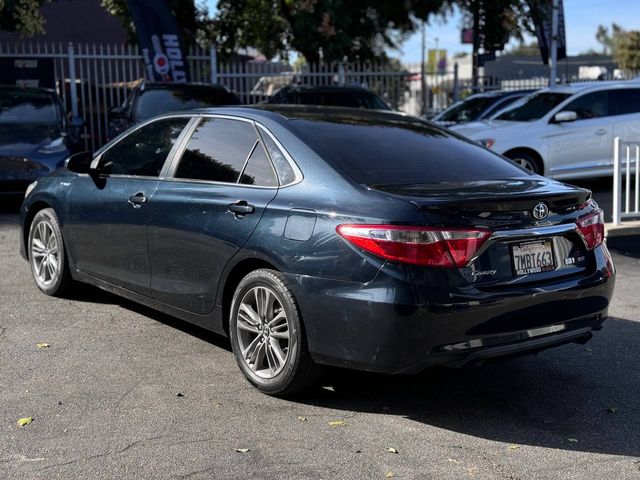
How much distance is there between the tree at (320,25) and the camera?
1838cm

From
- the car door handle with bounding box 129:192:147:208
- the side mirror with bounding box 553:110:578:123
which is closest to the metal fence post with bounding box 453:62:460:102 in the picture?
the side mirror with bounding box 553:110:578:123

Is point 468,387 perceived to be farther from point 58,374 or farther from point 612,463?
point 58,374

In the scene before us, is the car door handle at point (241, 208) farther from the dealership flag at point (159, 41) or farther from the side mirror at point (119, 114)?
the dealership flag at point (159, 41)

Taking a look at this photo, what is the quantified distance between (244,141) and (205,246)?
677 millimetres

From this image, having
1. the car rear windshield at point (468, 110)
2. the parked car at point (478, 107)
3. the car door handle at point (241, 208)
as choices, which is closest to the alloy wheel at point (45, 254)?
the car door handle at point (241, 208)

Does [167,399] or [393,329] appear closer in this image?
[393,329]

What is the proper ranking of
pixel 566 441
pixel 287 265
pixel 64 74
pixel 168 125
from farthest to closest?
pixel 64 74
pixel 168 125
pixel 287 265
pixel 566 441

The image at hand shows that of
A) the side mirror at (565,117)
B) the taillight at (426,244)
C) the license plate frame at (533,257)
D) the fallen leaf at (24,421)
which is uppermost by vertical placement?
the side mirror at (565,117)

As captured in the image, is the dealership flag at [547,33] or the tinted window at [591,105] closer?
the tinted window at [591,105]

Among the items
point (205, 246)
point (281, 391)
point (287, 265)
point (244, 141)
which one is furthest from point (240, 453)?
point (244, 141)

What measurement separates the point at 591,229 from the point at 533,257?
59 centimetres

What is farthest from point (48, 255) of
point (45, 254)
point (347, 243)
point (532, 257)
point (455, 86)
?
point (455, 86)

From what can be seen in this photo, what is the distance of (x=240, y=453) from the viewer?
3980 mm

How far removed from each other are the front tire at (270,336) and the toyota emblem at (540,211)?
1.32 m
